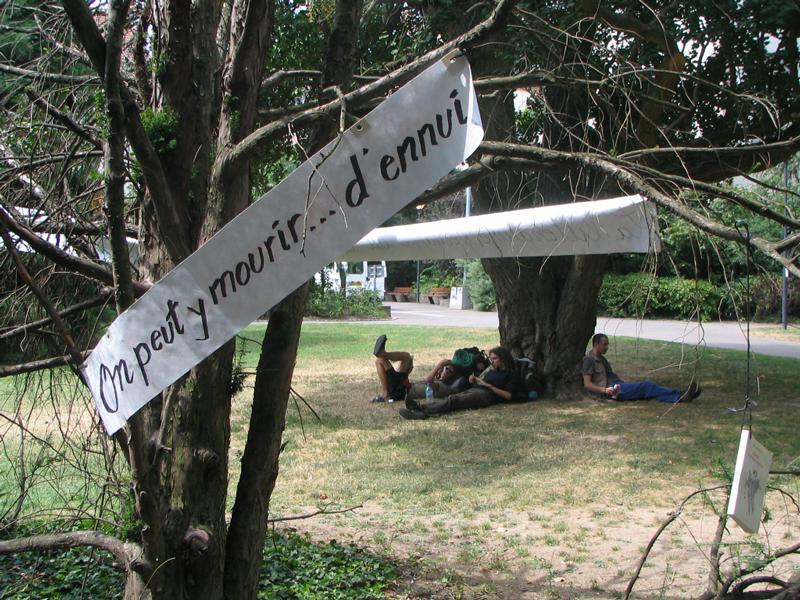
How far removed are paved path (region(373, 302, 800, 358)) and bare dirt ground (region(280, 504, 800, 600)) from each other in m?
6.32

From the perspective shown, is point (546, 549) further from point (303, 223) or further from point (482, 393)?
point (482, 393)

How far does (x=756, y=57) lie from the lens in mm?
9609

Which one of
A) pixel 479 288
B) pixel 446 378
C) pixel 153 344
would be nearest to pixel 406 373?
pixel 446 378

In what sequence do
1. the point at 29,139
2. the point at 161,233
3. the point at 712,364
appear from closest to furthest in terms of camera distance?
the point at 161,233 < the point at 29,139 < the point at 712,364

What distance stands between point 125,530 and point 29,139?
6.58 feet

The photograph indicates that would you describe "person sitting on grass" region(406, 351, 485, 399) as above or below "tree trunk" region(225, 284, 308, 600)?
below

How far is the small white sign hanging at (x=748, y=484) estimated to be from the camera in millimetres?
2512

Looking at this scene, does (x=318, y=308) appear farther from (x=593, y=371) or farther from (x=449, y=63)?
(x=449, y=63)

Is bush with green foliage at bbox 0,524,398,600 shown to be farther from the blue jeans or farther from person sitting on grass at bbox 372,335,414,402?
the blue jeans

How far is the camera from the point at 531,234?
7.00m

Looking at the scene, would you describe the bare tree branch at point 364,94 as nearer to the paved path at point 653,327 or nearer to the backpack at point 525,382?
the backpack at point 525,382

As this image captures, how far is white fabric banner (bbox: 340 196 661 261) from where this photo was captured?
661 centimetres

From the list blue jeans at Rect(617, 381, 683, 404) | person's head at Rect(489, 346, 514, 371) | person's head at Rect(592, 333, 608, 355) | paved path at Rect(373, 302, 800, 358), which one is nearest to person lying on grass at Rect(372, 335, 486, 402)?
person's head at Rect(489, 346, 514, 371)

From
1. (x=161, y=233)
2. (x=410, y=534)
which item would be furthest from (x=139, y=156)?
(x=410, y=534)
